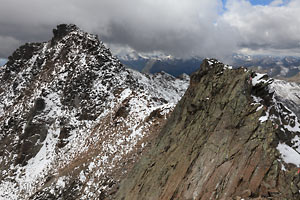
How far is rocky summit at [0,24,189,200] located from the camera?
27531 millimetres

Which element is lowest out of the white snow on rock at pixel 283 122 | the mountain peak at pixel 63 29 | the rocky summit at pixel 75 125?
the rocky summit at pixel 75 125

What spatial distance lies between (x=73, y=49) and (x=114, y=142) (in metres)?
37.2

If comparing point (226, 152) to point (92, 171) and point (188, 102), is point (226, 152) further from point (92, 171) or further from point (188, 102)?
point (92, 171)

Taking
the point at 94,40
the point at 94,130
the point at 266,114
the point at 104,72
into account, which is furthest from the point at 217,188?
the point at 94,40

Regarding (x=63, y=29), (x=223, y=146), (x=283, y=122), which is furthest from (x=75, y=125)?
(x=63, y=29)

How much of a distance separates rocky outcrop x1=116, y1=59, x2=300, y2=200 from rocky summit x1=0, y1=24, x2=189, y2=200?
6.53 meters

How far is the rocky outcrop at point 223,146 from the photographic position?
11258 millimetres

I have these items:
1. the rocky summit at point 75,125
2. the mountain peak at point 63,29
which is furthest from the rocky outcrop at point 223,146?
the mountain peak at point 63,29

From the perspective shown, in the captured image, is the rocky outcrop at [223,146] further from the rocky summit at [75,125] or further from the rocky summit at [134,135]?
the rocky summit at [75,125]

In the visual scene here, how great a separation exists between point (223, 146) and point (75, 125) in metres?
35.5

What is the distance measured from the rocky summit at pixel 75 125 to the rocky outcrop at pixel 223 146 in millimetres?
6533

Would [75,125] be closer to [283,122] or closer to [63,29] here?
[283,122]

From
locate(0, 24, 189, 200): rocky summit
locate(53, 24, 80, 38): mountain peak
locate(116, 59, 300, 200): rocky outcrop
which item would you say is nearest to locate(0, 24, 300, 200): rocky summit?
locate(116, 59, 300, 200): rocky outcrop

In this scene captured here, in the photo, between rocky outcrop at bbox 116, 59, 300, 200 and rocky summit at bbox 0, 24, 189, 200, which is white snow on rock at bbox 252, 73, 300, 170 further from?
rocky summit at bbox 0, 24, 189, 200
